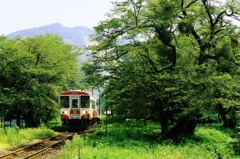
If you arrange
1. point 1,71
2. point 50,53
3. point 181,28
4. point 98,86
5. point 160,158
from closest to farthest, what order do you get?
point 160,158 → point 181,28 → point 98,86 → point 1,71 → point 50,53

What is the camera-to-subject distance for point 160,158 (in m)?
11.2

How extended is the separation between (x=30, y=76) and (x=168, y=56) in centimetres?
1740

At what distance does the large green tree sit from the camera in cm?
3045

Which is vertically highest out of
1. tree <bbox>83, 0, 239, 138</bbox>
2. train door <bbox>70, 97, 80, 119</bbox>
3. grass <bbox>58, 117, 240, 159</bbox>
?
tree <bbox>83, 0, 239, 138</bbox>

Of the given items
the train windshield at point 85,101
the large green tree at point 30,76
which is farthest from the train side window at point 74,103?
the large green tree at point 30,76

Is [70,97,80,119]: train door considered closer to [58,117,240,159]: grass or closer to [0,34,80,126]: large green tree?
[0,34,80,126]: large green tree

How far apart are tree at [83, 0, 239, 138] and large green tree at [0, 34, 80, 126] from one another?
519 inches

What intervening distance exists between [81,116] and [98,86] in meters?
7.52

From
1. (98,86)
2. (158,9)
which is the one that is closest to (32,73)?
(98,86)

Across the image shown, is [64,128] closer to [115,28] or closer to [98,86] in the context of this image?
[98,86]

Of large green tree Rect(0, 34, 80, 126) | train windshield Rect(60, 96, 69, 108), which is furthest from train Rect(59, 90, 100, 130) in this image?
large green tree Rect(0, 34, 80, 126)

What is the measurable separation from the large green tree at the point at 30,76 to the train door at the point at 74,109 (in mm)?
5253

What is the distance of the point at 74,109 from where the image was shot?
27.5 m

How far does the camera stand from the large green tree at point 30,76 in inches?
1199
